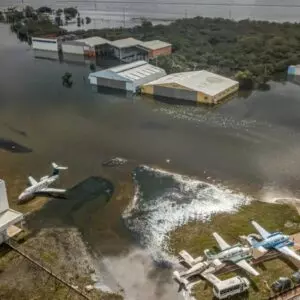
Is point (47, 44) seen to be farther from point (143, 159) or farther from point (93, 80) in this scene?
point (143, 159)

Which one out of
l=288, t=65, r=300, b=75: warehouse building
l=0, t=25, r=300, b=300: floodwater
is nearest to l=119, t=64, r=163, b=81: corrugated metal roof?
l=0, t=25, r=300, b=300: floodwater

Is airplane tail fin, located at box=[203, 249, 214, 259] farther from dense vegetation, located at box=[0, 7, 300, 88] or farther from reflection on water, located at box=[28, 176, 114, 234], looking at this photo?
dense vegetation, located at box=[0, 7, 300, 88]

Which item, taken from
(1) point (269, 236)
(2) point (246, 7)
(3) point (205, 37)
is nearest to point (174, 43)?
(3) point (205, 37)

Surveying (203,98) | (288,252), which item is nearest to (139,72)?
(203,98)

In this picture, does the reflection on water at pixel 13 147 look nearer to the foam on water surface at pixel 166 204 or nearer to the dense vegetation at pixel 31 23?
the foam on water surface at pixel 166 204

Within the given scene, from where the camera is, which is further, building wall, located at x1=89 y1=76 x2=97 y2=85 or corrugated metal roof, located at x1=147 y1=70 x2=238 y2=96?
building wall, located at x1=89 y1=76 x2=97 y2=85

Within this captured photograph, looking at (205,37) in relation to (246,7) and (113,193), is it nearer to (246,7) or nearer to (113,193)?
(113,193)
